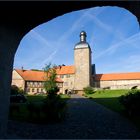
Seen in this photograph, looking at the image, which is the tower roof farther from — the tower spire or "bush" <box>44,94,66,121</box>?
"bush" <box>44,94,66,121</box>

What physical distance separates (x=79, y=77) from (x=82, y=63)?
4.97 meters

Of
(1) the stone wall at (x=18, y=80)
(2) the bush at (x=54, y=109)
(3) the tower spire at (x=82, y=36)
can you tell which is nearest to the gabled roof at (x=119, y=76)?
(3) the tower spire at (x=82, y=36)

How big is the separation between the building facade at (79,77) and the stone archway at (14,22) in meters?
66.4

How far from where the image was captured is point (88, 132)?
11.4 metres

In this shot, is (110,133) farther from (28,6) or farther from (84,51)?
(84,51)

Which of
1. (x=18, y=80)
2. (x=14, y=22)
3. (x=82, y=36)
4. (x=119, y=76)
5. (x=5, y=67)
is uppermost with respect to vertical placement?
(x=82, y=36)

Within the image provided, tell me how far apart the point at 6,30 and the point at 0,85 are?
5.57ft

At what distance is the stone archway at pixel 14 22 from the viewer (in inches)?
266

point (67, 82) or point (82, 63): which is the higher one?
point (82, 63)

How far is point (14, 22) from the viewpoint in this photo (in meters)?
7.78

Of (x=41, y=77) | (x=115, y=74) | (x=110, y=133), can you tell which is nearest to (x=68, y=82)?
(x=41, y=77)

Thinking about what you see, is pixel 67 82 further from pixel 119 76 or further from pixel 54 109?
pixel 54 109

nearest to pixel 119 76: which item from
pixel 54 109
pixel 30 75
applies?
pixel 30 75

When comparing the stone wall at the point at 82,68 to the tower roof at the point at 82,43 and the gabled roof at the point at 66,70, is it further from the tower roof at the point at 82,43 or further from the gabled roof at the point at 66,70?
the gabled roof at the point at 66,70
